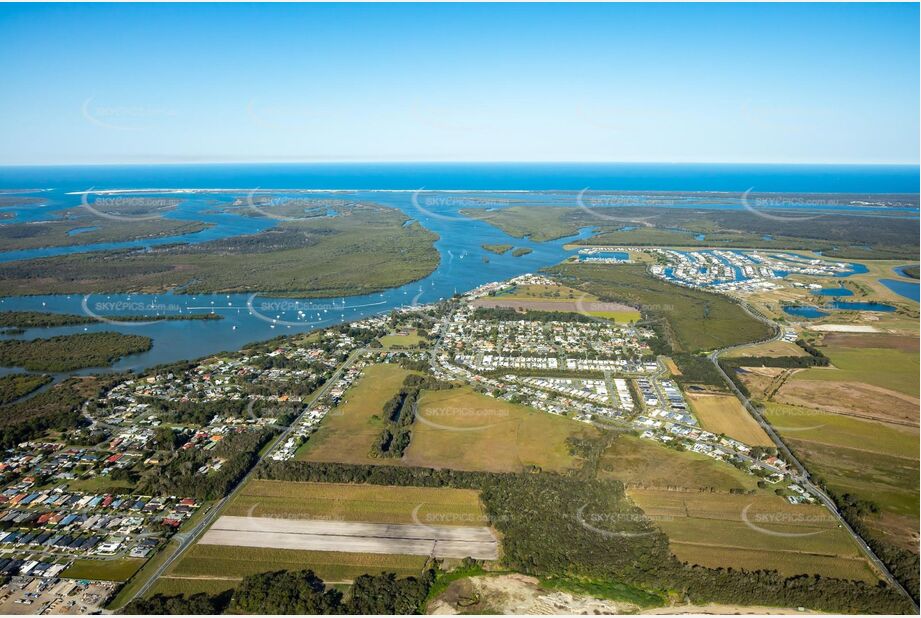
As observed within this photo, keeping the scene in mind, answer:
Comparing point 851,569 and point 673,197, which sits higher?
point 673,197

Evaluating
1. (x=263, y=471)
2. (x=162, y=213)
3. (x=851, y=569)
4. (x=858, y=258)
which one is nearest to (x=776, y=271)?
(x=858, y=258)

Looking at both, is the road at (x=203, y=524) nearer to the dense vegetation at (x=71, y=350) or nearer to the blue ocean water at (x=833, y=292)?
the dense vegetation at (x=71, y=350)

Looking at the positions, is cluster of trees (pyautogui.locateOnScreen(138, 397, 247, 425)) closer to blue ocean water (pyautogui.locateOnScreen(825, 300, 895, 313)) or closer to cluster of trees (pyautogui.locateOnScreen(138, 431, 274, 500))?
cluster of trees (pyautogui.locateOnScreen(138, 431, 274, 500))

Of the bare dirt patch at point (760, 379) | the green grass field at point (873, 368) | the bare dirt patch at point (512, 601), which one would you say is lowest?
the bare dirt patch at point (512, 601)

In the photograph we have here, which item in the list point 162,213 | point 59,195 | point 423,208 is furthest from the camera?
point 59,195

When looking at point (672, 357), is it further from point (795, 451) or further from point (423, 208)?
point (423, 208)

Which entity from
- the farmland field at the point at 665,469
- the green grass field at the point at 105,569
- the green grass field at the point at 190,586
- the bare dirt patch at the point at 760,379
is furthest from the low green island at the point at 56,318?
the bare dirt patch at the point at 760,379
